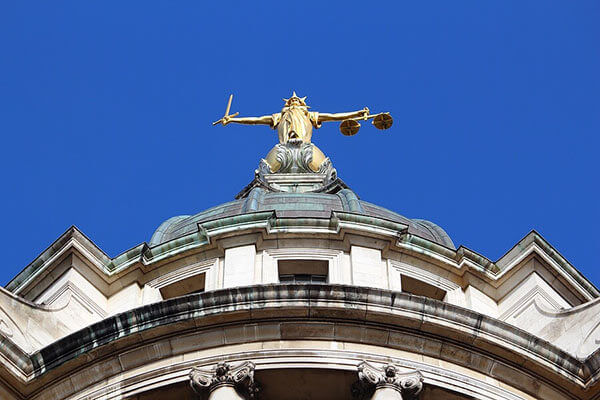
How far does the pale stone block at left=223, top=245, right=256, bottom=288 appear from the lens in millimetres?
40188

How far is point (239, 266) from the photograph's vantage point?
40719 millimetres

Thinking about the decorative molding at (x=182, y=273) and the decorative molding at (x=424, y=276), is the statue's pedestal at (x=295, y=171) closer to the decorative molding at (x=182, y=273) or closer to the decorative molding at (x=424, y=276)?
the decorative molding at (x=424, y=276)

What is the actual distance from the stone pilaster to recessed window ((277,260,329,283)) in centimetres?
676

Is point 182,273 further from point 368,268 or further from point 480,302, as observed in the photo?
point 480,302

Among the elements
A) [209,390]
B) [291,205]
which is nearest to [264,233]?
A: [291,205]

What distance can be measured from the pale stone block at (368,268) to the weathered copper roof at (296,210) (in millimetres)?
2078

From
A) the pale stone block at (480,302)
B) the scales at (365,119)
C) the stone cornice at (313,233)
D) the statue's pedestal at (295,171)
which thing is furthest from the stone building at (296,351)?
the scales at (365,119)

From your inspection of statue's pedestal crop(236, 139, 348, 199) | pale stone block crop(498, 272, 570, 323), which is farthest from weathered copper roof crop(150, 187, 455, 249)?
statue's pedestal crop(236, 139, 348, 199)

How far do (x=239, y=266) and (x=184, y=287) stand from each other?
1.55 m

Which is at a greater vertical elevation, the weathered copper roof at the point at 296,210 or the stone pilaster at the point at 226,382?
the weathered copper roof at the point at 296,210

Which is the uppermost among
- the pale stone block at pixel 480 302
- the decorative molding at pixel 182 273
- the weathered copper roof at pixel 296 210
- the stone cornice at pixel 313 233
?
the weathered copper roof at pixel 296 210

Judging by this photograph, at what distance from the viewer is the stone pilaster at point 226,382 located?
1344 inches

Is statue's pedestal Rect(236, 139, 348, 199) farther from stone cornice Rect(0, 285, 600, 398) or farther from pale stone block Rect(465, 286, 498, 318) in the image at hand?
stone cornice Rect(0, 285, 600, 398)

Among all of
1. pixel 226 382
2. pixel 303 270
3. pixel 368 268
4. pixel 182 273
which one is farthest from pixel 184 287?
pixel 226 382
